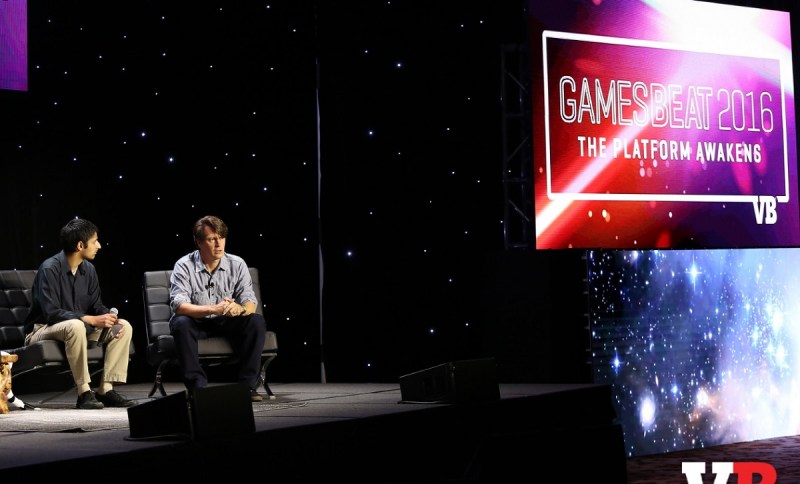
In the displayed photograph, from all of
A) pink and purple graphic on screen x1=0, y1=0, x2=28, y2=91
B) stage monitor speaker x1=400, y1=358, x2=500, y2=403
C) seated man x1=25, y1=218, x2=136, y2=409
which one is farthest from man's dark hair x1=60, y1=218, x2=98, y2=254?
stage monitor speaker x1=400, y1=358, x2=500, y2=403

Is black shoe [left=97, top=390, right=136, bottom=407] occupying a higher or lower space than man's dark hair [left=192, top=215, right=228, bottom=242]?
lower

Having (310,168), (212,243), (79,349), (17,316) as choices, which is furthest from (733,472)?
(17,316)

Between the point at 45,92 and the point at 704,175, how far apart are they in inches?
162

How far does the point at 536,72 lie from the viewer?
20.9 ft

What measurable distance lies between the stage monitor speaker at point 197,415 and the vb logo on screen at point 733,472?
238cm

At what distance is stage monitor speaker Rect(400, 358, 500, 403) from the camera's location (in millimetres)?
5320

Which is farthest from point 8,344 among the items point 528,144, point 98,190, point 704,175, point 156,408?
point 704,175

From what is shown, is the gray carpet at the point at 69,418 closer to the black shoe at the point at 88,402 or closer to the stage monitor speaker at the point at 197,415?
the black shoe at the point at 88,402

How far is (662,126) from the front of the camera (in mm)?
6852

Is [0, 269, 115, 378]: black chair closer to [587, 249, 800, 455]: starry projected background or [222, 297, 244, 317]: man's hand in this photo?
[222, 297, 244, 317]: man's hand

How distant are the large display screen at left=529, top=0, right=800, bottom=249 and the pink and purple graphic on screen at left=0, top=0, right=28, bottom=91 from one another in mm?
3098

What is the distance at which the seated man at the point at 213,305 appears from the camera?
19.5ft

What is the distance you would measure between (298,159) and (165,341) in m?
1.60

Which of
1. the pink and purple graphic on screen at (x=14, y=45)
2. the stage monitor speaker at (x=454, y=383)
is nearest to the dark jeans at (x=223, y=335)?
the stage monitor speaker at (x=454, y=383)
